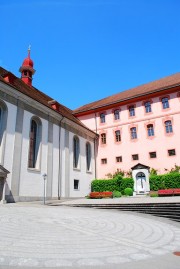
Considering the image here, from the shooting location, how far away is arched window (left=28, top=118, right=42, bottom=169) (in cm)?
2267

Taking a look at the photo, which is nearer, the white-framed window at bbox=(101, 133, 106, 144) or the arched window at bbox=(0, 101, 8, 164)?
the arched window at bbox=(0, 101, 8, 164)

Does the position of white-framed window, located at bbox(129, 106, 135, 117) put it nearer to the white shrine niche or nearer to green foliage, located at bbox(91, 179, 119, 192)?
the white shrine niche

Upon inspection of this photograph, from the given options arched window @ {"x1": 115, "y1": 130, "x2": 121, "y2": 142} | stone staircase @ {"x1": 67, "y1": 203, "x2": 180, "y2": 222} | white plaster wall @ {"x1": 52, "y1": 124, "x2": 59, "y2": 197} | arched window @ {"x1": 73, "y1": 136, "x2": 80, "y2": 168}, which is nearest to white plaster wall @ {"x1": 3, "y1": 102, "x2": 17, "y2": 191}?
white plaster wall @ {"x1": 52, "y1": 124, "x2": 59, "y2": 197}

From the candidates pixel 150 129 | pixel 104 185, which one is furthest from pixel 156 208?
pixel 150 129

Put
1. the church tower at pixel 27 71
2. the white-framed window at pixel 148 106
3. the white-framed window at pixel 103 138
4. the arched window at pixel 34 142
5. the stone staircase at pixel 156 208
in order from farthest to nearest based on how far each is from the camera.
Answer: the white-framed window at pixel 103 138 → the church tower at pixel 27 71 → the white-framed window at pixel 148 106 → the arched window at pixel 34 142 → the stone staircase at pixel 156 208

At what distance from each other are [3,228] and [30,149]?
15.6 m

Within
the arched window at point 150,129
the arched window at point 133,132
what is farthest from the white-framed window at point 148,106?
the arched window at point 133,132

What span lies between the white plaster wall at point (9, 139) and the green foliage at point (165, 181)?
57.1 ft

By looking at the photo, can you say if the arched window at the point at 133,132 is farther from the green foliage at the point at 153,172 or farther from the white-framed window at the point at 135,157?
the green foliage at the point at 153,172

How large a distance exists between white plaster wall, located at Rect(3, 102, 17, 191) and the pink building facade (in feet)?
55.6

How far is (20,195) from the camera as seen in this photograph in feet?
65.1

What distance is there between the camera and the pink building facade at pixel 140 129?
97.9 ft

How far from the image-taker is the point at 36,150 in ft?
76.4

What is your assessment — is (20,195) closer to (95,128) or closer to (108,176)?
(108,176)
